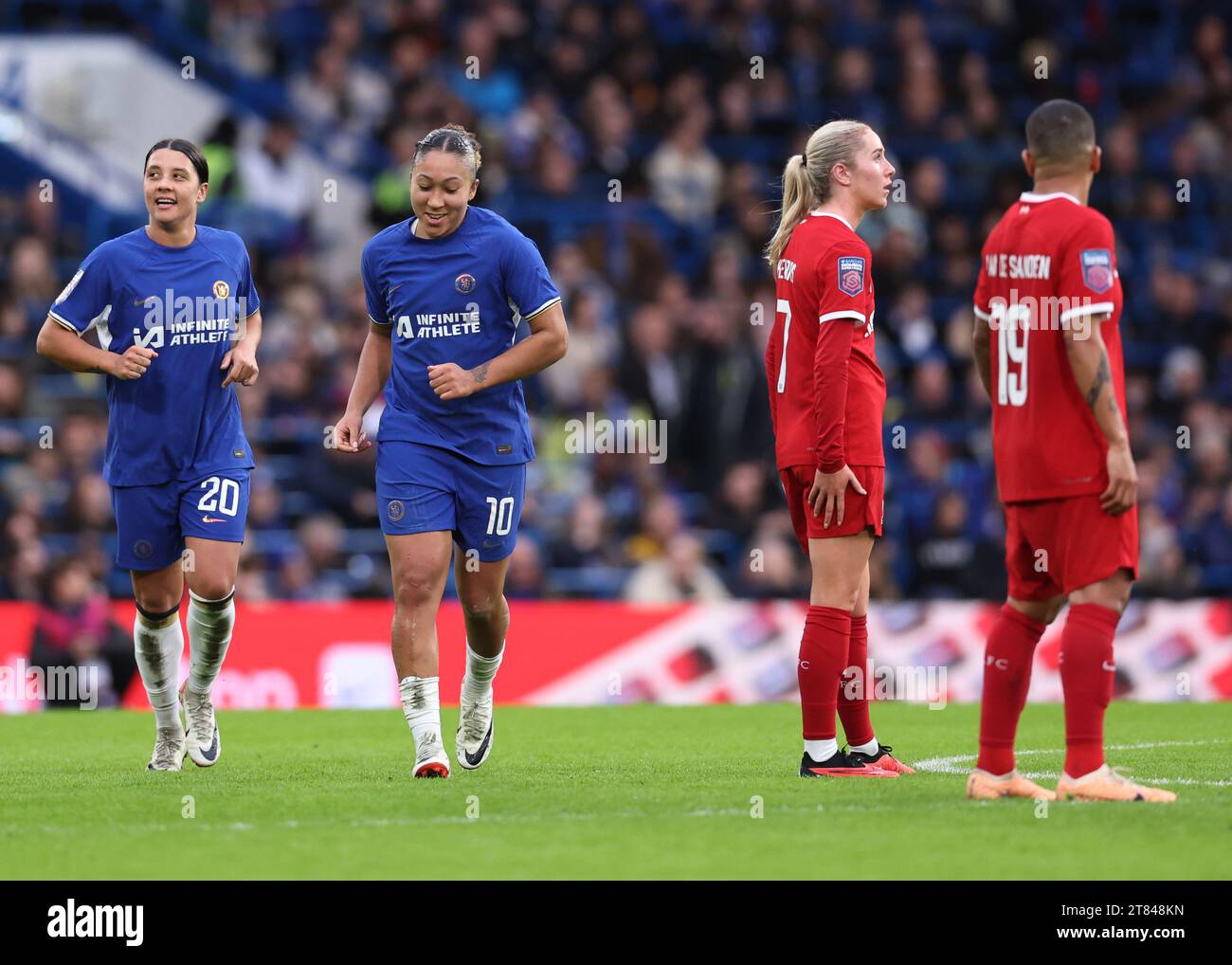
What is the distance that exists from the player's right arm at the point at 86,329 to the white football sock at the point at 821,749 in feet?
10.3

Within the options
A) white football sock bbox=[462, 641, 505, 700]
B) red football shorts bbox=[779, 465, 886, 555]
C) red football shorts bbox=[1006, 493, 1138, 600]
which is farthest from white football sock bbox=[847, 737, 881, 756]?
white football sock bbox=[462, 641, 505, 700]

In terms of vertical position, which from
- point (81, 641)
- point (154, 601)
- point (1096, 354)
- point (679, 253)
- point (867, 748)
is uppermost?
point (679, 253)

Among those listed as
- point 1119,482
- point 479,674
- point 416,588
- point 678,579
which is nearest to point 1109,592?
point 1119,482

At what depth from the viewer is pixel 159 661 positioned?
8.42 meters

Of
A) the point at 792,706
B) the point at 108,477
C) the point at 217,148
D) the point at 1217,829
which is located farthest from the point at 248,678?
the point at 1217,829

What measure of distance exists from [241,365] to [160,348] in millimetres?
364

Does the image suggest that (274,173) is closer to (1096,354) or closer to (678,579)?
(678,579)

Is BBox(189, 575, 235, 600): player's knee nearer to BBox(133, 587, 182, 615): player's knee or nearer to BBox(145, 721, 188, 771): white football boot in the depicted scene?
BBox(133, 587, 182, 615): player's knee

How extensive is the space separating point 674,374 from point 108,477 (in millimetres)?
9145

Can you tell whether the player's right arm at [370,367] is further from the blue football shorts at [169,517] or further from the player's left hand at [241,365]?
the blue football shorts at [169,517]

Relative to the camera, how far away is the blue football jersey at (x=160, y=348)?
830 cm

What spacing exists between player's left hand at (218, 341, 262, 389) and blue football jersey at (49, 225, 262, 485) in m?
0.05

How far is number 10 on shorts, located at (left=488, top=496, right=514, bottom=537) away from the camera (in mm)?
8023

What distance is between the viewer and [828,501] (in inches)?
297
